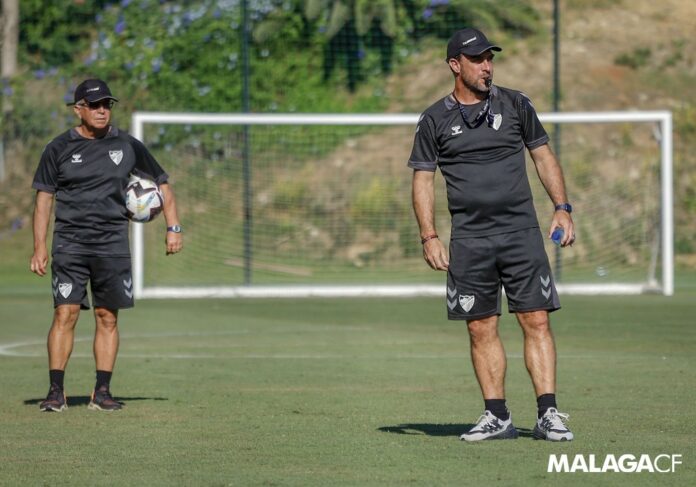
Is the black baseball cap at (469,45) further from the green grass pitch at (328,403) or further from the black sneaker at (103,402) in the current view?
the black sneaker at (103,402)

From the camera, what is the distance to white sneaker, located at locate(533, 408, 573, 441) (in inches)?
306

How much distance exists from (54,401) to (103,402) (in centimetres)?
32

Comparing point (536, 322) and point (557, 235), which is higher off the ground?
point (557, 235)

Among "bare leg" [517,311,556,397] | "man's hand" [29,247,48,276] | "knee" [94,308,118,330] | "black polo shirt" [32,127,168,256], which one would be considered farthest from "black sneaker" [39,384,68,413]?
"bare leg" [517,311,556,397]

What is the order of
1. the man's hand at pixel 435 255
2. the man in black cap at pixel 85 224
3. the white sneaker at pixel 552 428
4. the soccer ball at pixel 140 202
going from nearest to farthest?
the white sneaker at pixel 552 428, the man's hand at pixel 435 255, the man in black cap at pixel 85 224, the soccer ball at pixel 140 202

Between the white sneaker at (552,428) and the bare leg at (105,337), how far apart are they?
3.33 metres

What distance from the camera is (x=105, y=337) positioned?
32.9 feet

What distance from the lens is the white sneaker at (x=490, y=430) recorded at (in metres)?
7.93

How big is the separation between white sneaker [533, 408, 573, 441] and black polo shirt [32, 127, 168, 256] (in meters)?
→ 3.42

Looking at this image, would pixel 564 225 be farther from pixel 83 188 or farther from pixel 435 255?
pixel 83 188

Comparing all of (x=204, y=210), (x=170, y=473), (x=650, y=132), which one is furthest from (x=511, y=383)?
(x=650, y=132)

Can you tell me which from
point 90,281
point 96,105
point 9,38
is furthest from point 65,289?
point 9,38

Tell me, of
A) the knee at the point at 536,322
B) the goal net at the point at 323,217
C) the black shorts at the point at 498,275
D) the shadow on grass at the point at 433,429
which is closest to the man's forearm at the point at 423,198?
the black shorts at the point at 498,275

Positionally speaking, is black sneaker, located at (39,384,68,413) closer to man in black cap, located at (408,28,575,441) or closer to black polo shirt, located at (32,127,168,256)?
black polo shirt, located at (32,127,168,256)
